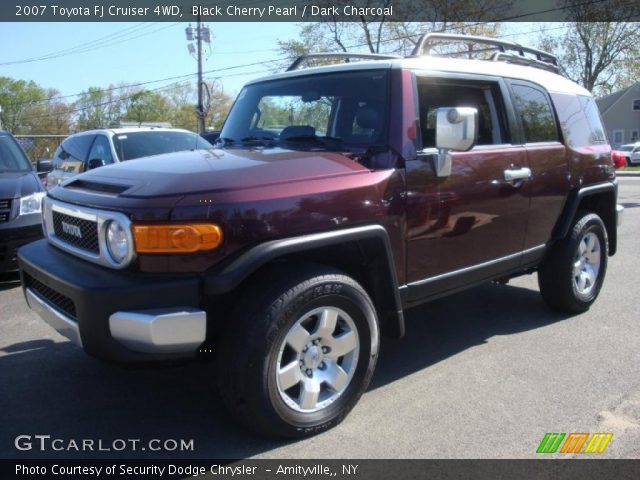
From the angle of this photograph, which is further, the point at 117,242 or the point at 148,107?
the point at 148,107

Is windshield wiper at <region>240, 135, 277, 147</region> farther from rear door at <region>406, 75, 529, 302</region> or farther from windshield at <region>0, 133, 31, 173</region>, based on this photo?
windshield at <region>0, 133, 31, 173</region>

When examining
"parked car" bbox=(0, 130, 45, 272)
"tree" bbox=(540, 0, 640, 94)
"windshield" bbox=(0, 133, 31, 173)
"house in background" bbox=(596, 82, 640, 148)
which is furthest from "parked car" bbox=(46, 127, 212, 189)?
"house in background" bbox=(596, 82, 640, 148)

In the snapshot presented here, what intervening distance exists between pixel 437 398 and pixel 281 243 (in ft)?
4.86

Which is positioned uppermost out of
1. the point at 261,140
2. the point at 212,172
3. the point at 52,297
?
the point at 261,140

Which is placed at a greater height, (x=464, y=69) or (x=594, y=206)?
(x=464, y=69)

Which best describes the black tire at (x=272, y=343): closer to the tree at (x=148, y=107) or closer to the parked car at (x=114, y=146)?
the parked car at (x=114, y=146)

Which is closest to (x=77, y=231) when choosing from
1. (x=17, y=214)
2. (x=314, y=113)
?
(x=314, y=113)

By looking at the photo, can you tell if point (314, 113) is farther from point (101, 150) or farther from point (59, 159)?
point (59, 159)

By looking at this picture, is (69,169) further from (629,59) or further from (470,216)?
(629,59)

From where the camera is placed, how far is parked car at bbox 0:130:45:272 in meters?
6.10

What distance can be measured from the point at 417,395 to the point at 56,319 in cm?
212

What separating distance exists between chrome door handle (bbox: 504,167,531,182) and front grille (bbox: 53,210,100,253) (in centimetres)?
272

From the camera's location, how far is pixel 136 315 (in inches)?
103

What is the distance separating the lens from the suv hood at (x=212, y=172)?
2.84 m
